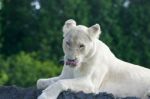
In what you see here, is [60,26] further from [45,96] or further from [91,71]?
[45,96]

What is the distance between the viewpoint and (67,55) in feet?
30.1

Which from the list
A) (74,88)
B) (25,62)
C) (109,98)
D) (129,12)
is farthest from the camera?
(129,12)

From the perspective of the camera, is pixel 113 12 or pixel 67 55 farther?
pixel 113 12

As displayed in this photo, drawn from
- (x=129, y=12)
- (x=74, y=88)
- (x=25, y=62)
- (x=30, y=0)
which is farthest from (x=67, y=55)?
(x=129, y=12)

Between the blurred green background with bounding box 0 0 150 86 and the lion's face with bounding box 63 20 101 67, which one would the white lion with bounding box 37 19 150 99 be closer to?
the lion's face with bounding box 63 20 101 67

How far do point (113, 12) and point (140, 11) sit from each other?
921 millimetres

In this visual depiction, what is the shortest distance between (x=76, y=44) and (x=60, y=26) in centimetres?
2388

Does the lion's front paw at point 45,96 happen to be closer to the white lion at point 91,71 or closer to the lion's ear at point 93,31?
the white lion at point 91,71

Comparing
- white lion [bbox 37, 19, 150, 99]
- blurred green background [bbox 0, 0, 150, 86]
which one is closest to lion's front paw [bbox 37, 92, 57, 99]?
white lion [bbox 37, 19, 150, 99]

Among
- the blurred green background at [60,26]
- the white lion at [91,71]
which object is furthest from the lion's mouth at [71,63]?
the blurred green background at [60,26]

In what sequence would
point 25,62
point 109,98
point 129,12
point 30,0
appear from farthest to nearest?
point 129,12, point 30,0, point 25,62, point 109,98

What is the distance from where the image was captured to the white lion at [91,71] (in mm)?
9211

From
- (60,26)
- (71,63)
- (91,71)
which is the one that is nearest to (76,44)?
(71,63)

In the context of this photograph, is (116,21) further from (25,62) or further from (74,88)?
(74,88)
